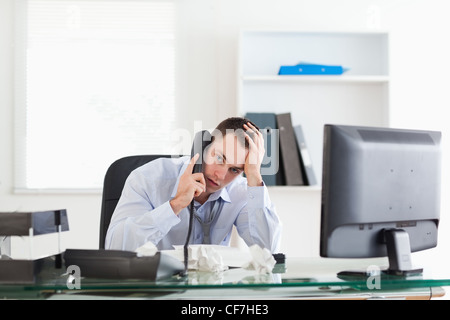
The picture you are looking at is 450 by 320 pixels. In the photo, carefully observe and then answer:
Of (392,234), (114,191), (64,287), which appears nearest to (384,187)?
(392,234)

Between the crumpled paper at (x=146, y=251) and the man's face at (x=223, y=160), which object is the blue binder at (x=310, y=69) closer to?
the man's face at (x=223, y=160)

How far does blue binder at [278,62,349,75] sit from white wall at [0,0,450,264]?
0.24 m

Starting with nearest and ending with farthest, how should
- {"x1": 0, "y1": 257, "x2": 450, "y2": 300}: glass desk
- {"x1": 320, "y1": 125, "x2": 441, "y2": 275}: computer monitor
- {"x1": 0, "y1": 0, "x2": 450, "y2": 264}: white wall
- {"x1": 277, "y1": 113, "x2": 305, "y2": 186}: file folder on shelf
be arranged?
{"x1": 0, "y1": 257, "x2": 450, "y2": 300}: glass desk, {"x1": 320, "y1": 125, "x2": 441, "y2": 275}: computer monitor, {"x1": 277, "y1": 113, "x2": 305, "y2": 186}: file folder on shelf, {"x1": 0, "y1": 0, "x2": 450, "y2": 264}: white wall

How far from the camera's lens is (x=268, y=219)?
1912 mm

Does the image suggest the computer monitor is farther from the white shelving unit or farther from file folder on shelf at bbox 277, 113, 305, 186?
the white shelving unit

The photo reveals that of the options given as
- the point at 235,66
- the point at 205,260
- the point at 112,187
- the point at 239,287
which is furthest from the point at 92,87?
the point at 239,287

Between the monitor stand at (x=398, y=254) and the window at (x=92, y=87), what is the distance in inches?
85.1

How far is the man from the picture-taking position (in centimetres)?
178

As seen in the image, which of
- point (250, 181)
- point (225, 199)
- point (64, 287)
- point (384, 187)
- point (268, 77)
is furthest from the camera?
A: point (268, 77)

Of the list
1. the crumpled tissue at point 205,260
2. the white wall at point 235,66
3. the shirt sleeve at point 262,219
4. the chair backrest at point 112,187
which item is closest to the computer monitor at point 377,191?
the crumpled tissue at point 205,260

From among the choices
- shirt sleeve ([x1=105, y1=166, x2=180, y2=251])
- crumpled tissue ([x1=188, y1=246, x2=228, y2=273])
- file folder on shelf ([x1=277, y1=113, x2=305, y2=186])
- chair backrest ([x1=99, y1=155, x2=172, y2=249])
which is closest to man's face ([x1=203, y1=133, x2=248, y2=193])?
shirt sleeve ([x1=105, y1=166, x2=180, y2=251])

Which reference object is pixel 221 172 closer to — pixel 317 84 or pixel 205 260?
pixel 205 260
